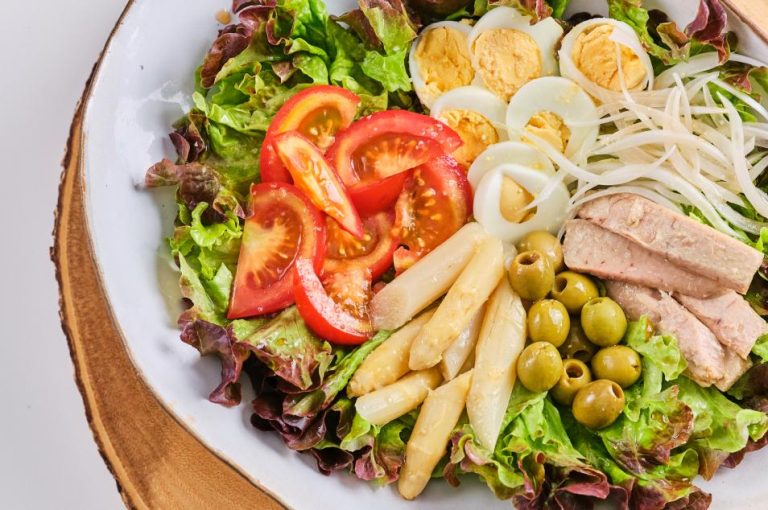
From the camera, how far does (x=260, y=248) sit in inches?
113

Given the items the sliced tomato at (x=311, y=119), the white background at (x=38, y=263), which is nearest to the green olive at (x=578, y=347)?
the sliced tomato at (x=311, y=119)

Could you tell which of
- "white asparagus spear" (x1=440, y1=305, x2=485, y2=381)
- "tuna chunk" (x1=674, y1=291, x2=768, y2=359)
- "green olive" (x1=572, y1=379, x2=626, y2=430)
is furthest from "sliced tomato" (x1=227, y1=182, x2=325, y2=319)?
"tuna chunk" (x1=674, y1=291, x2=768, y2=359)

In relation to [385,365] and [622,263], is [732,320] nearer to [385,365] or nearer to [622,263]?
[622,263]

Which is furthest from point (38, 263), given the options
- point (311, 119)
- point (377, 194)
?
point (377, 194)

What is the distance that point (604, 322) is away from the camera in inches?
107

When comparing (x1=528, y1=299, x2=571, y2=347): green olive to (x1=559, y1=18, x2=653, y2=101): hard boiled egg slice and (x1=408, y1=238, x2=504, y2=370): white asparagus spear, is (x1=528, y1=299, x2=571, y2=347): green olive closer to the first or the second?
(x1=408, y1=238, x2=504, y2=370): white asparagus spear

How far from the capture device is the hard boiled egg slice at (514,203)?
2934 mm

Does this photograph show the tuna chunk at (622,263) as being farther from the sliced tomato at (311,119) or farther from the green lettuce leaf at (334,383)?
the sliced tomato at (311,119)

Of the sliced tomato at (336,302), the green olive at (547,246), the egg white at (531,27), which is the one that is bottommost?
the green olive at (547,246)

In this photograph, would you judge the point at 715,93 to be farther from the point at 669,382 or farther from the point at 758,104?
the point at 669,382

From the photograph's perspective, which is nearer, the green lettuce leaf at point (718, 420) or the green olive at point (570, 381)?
the green lettuce leaf at point (718, 420)

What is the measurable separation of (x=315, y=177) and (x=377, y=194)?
0.26 m

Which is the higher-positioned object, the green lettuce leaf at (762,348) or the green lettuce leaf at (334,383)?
the green lettuce leaf at (334,383)

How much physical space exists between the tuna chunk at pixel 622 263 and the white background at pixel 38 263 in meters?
2.12
